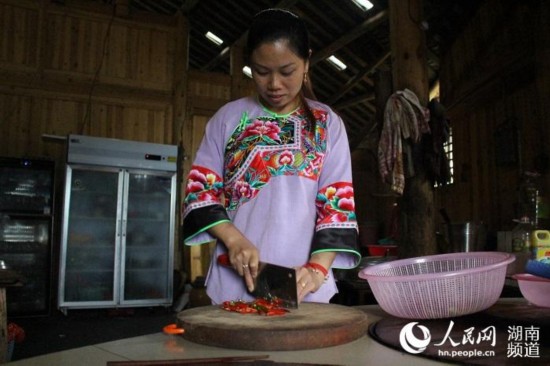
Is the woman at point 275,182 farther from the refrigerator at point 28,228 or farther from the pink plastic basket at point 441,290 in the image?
the refrigerator at point 28,228

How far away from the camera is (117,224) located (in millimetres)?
6664

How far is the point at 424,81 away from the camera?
14.5ft

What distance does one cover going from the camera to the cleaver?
1374 mm

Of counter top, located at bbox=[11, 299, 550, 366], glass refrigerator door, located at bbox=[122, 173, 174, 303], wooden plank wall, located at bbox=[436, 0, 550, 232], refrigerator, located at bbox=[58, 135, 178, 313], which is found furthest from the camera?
glass refrigerator door, located at bbox=[122, 173, 174, 303]

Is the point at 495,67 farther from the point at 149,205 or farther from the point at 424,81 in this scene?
the point at 149,205

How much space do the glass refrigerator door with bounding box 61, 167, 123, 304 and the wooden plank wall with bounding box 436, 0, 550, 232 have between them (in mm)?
4865

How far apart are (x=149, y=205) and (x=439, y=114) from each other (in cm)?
448

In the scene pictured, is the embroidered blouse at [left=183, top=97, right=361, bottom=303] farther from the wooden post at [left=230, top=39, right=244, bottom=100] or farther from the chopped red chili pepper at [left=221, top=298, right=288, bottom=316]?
the wooden post at [left=230, top=39, right=244, bottom=100]

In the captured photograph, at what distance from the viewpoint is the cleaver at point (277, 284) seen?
1.37m

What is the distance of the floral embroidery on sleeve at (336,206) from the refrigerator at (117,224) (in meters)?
5.54

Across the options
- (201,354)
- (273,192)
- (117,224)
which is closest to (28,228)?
(117,224)

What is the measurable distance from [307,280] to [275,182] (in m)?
0.32

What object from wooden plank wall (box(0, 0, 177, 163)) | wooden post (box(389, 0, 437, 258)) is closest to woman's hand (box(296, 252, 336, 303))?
wooden post (box(389, 0, 437, 258))

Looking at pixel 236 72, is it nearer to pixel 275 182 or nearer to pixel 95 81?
pixel 95 81
